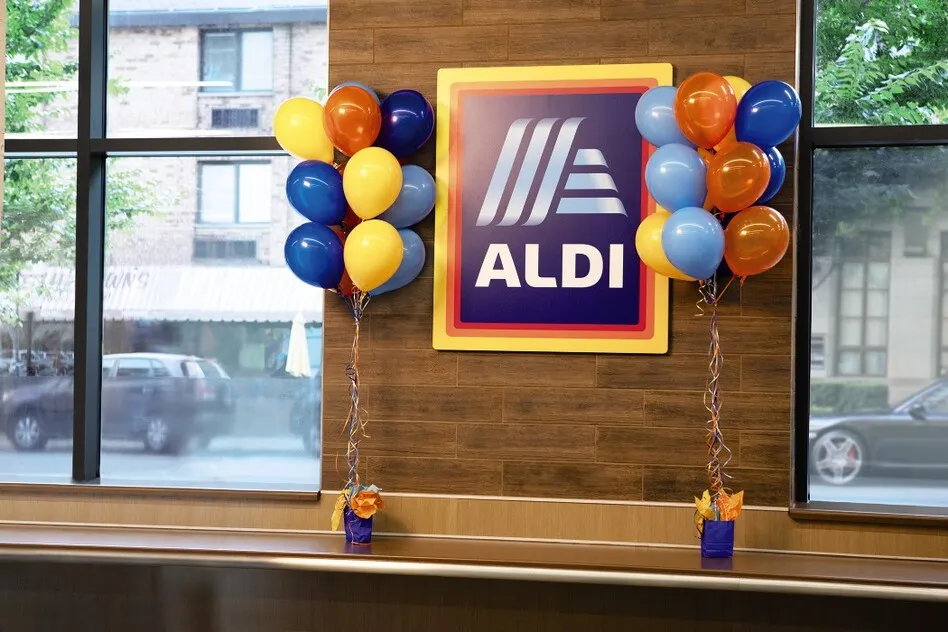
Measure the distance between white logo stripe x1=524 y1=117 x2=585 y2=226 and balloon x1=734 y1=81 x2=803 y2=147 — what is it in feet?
2.13

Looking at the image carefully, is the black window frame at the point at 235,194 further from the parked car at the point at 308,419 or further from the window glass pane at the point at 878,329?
the window glass pane at the point at 878,329

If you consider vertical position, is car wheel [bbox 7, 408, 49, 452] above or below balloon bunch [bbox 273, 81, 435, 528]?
below

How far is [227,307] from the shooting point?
3.72 meters

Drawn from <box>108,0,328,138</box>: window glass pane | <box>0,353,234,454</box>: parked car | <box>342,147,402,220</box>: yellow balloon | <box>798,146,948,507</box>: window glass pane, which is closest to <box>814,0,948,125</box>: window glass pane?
<box>798,146,948,507</box>: window glass pane

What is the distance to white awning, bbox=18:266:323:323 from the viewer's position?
12.1 feet

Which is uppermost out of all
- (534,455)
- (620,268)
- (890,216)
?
(890,216)

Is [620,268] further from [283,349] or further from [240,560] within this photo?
[240,560]

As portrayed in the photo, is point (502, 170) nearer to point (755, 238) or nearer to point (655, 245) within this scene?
point (655, 245)

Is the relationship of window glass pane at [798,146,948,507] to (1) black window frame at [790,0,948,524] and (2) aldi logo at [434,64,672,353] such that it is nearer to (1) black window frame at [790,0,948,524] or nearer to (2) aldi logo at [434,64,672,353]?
(1) black window frame at [790,0,948,524]

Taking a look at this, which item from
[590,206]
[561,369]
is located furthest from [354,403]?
[590,206]

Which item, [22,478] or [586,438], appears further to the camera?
[22,478]

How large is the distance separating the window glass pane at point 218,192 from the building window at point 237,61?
326 millimetres

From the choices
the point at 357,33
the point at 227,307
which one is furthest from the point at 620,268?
the point at 227,307

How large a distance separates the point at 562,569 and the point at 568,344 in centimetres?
81
